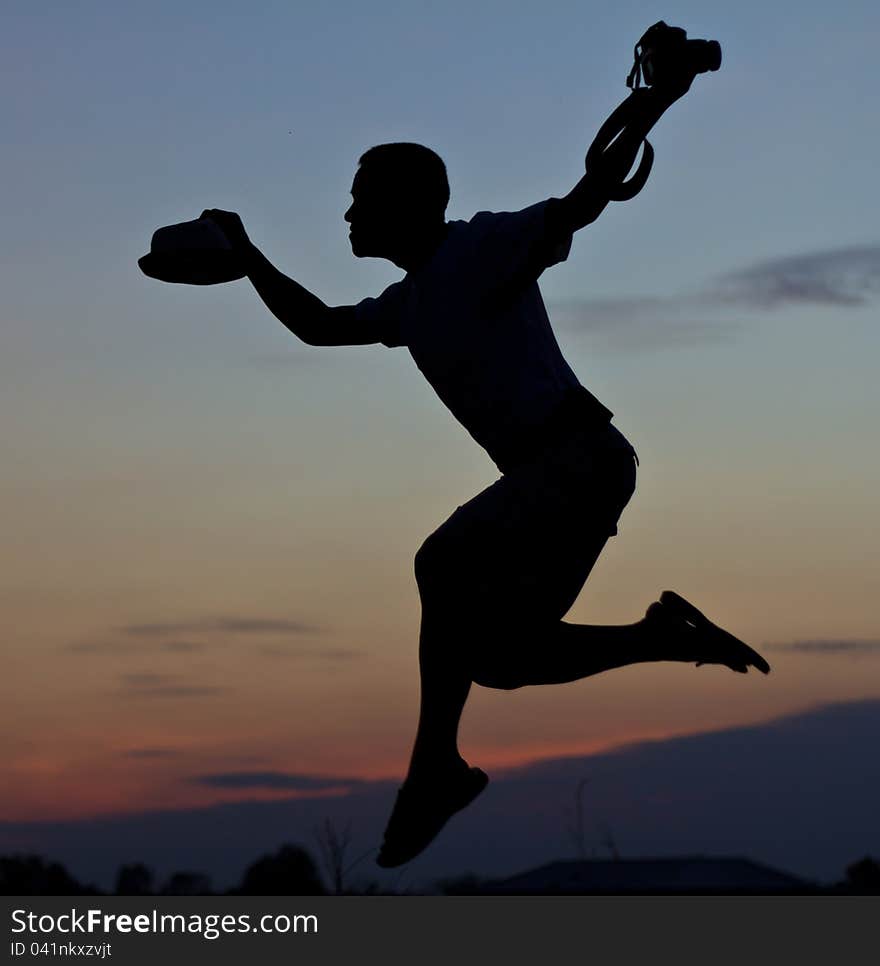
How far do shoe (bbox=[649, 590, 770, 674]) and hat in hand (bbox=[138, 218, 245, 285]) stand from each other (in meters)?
2.51

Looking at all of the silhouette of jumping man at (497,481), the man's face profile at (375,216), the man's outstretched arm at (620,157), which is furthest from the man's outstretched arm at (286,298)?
the man's outstretched arm at (620,157)

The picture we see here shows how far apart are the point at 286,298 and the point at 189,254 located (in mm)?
550

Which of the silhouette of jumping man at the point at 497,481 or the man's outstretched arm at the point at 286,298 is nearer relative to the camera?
the silhouette of jumping man at the point at 497,481

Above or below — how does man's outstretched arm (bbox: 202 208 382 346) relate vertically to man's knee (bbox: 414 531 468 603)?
above

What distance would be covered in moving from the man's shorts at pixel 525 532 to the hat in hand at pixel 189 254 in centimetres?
172

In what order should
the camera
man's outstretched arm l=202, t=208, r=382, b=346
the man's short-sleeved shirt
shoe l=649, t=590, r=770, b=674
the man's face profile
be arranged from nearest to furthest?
the camera → the man's short-sleeved shirt → the man's face profile → shoe l=649, t=590, r=770, b=674 → man's outstretched arm l=202, t=208, r=382, b=346

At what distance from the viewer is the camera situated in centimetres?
692

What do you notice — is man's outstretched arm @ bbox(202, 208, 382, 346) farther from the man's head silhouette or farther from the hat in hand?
the man's head silhouette

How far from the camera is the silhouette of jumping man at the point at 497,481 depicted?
7.50 meters

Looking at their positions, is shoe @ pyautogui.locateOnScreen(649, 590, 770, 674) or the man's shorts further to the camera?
shoe @ pyautogui.locateOnScreen(649, 590, 770, 674)

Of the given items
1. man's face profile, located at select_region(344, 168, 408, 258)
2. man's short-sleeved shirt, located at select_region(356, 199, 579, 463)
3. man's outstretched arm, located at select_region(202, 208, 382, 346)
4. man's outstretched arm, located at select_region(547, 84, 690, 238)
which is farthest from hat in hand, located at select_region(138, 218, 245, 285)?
man's outstretched arm, located at select_region(547, 84, 690, 238)

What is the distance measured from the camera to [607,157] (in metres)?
7.00

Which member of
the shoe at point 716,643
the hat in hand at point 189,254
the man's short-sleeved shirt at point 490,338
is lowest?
the shoe at point 716,643

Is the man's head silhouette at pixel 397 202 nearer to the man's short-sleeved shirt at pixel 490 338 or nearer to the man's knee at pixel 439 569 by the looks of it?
the man's short-sleeved shirt at pixel 490 338
